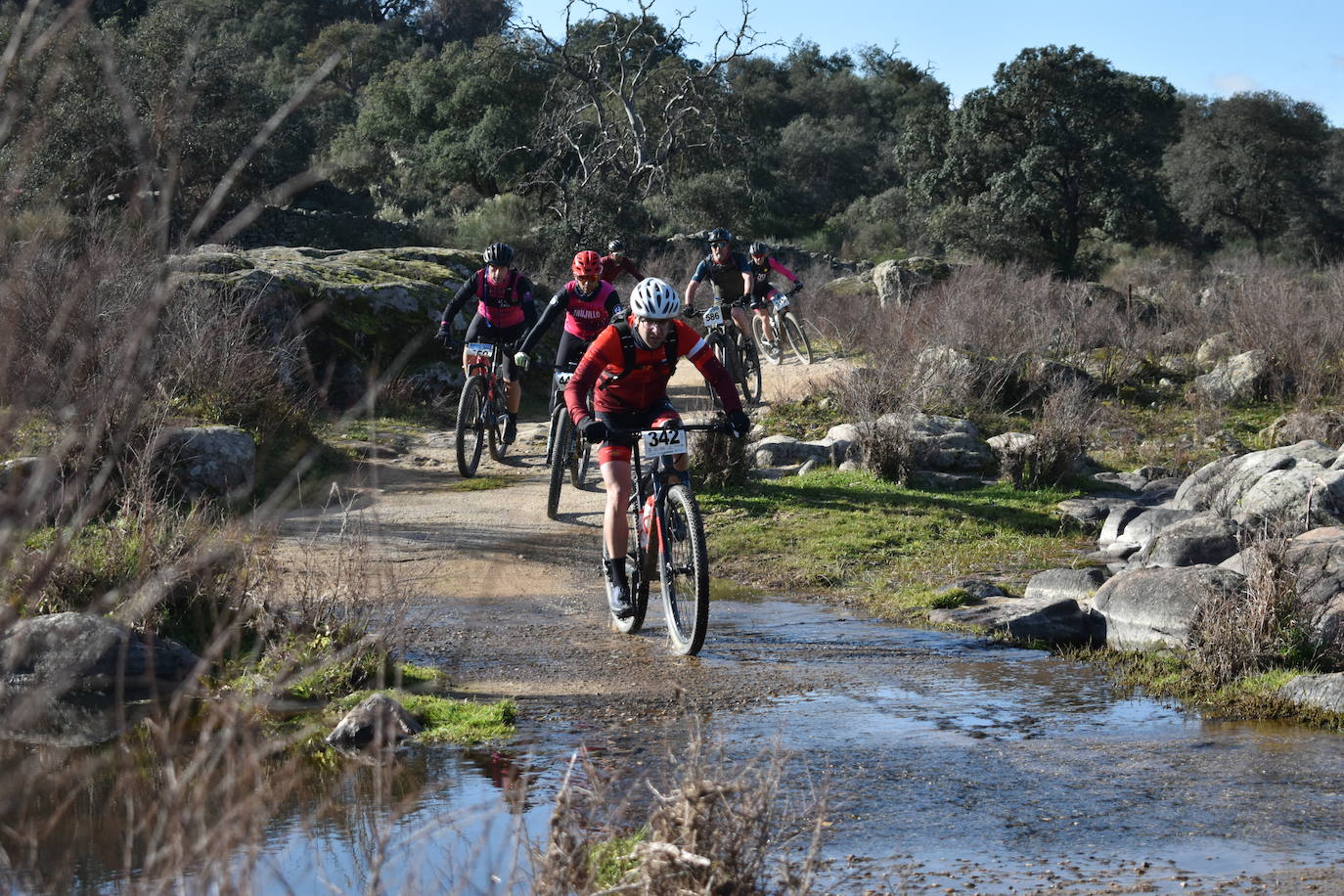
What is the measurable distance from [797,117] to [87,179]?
39453 mm

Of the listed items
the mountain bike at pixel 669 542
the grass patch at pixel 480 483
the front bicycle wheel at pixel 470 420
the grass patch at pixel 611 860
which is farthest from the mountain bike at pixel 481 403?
the grass patch at pixel 611 860

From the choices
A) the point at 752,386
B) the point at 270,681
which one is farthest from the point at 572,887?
the point at 752,386

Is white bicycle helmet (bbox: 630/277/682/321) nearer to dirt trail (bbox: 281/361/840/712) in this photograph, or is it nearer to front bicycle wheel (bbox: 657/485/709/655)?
front bicycle wheel (bbox: 657/485/709/655)

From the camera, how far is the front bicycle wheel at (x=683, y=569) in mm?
6711

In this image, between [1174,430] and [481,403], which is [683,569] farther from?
[1174,430]

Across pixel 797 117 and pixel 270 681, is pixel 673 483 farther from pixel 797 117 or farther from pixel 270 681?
pixel 797 117

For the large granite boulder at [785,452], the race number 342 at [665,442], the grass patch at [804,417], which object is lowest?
the large granite boulder at [785,452]

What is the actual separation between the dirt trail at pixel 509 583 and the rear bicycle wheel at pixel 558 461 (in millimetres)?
127

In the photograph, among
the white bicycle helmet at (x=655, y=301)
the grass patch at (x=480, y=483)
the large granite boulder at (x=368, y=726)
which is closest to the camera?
the large granite boulder at (x=368, y=726)

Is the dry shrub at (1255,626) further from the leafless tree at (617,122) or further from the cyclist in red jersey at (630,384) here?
the leafless tree at (617,122)

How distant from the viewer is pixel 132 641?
6.67m

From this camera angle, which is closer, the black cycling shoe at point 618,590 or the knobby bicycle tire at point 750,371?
the black cycling shoe at point 618,590

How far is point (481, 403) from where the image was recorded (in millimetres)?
12367

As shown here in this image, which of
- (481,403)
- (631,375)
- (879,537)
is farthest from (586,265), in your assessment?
(631,375)
